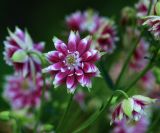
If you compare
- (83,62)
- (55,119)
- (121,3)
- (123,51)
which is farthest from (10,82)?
(121,3)

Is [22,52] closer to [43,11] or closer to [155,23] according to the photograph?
[155,23]

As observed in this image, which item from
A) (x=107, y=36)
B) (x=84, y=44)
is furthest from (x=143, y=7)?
(x=84, y=44)

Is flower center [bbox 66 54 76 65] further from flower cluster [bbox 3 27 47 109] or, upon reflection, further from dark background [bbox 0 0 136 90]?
dark background [bbox 0 0 136 90]

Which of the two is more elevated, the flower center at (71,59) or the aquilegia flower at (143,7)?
the aquilegia flower at (143,7)

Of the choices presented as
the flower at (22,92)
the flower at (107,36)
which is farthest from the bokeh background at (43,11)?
the flower at (107,36)

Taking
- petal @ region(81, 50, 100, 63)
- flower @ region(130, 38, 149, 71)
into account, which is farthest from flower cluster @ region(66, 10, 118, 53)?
petal @ region(81, 50, 100, 63)

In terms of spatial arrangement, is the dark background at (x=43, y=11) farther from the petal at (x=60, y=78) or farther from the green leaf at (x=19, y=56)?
the petal at (x=60, y=78)
